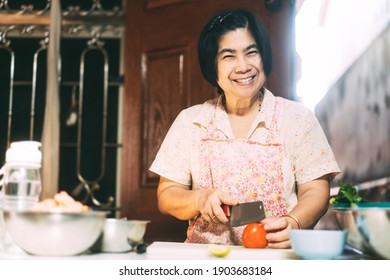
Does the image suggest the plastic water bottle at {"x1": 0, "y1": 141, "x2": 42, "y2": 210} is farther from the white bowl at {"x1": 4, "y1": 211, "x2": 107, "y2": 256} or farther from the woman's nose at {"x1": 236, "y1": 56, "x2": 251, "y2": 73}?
the woman's nose at {"x1": 236, "y1": 56, "x2": 251, "y2": 73}

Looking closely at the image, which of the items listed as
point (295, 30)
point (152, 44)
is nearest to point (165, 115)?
point (152, 44)

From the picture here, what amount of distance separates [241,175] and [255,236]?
26cm

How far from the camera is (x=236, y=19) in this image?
95cm

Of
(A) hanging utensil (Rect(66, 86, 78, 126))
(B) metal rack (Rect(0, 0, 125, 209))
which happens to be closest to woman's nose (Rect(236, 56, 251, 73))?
(B) metal rack (Rect(0, 0, 125, 209))

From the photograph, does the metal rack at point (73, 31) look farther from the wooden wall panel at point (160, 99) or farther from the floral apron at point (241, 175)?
the floral apron at point (241, 175)

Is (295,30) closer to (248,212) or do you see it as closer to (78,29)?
(248,212)

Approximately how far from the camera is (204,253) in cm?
62

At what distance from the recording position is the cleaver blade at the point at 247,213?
0.69 metres

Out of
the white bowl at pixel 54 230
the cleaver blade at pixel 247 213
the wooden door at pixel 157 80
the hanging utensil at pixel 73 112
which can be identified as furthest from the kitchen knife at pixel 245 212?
the hanging utensil at pixel 73 112

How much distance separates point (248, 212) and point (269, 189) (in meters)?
0.22

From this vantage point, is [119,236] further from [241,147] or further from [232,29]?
[232,29]

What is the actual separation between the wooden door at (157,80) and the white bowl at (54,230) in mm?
722

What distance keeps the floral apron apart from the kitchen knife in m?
0.18

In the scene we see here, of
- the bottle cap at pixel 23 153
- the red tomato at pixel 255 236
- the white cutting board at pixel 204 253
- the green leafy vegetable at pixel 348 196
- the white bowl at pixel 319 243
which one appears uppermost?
the bottle cap at pixel 23 153
